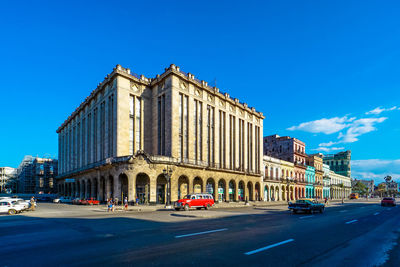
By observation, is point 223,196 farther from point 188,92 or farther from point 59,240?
point 59,240

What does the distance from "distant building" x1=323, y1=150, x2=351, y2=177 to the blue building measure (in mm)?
40412

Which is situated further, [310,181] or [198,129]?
[310,181]

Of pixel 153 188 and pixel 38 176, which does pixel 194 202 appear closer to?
pixel 153 188

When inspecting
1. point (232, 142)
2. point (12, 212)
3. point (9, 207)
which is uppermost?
point (232, 142)

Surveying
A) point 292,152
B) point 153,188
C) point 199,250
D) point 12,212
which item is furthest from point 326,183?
point 199,250

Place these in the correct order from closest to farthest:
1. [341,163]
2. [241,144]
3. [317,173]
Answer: [241,144] < [317,173] < [341,163]

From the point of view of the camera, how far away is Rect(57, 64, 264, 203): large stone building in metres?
38.3

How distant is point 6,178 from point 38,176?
137ft

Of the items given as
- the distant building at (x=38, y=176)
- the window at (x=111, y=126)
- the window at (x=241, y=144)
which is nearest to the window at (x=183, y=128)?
the window at (x=111, y=126)

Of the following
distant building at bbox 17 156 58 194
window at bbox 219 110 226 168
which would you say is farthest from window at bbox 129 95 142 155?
distant building at bbox 17 156 58 194

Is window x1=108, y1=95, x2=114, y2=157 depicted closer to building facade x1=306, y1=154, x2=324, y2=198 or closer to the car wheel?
the car wheel

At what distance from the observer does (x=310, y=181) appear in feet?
267

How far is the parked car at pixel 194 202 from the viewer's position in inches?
1121

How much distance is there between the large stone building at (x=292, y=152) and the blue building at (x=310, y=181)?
2.67 m
